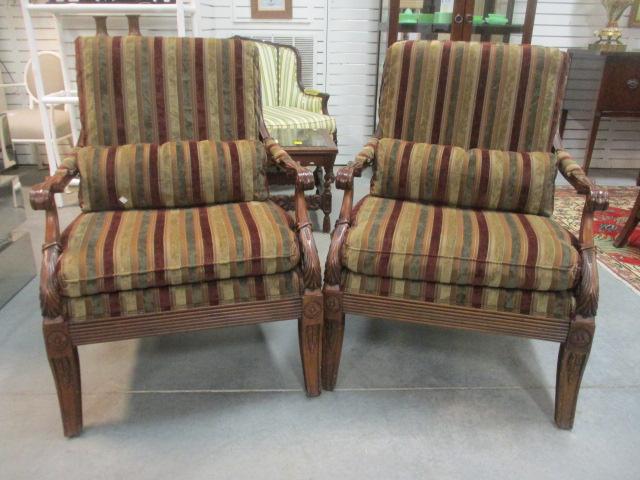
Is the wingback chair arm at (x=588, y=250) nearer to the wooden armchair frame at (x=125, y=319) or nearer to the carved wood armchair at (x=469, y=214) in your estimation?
the carved wood armchair at (x=469, y=214)

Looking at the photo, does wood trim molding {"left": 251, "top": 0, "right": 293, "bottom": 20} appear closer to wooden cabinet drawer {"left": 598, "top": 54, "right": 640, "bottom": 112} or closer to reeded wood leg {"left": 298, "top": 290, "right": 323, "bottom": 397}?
wooden cabinet drawer {"left": 598, "top": 54, "right": 640, "bottom": 112}

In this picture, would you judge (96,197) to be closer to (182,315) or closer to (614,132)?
(182,315)

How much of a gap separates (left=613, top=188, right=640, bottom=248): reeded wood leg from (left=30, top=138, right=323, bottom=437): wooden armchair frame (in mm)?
1907

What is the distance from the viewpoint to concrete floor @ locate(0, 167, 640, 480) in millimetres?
1419

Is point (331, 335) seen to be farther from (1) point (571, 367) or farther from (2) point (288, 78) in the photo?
(2) point (288, 78)

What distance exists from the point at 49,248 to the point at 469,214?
1265 millimetres

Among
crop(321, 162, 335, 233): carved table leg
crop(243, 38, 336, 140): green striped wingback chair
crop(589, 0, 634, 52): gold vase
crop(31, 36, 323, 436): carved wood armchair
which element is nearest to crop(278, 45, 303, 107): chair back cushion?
crop(243, 38, 336, 140): green striped wingback chair

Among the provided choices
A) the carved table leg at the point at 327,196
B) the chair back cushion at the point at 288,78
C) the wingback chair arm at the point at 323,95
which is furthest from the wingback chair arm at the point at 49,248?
the chair back cushion at the point at 288,78

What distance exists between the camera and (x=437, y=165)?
71.4 inches

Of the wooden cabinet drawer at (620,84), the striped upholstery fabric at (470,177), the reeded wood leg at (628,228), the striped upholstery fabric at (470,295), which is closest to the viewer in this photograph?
the striped upholstery fabric at (470,295)

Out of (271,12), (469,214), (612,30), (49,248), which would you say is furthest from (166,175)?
(612,30)

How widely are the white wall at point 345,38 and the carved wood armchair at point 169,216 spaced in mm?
2206

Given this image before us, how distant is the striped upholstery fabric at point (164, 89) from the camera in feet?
5.88

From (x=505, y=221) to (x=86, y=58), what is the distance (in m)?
1.48
